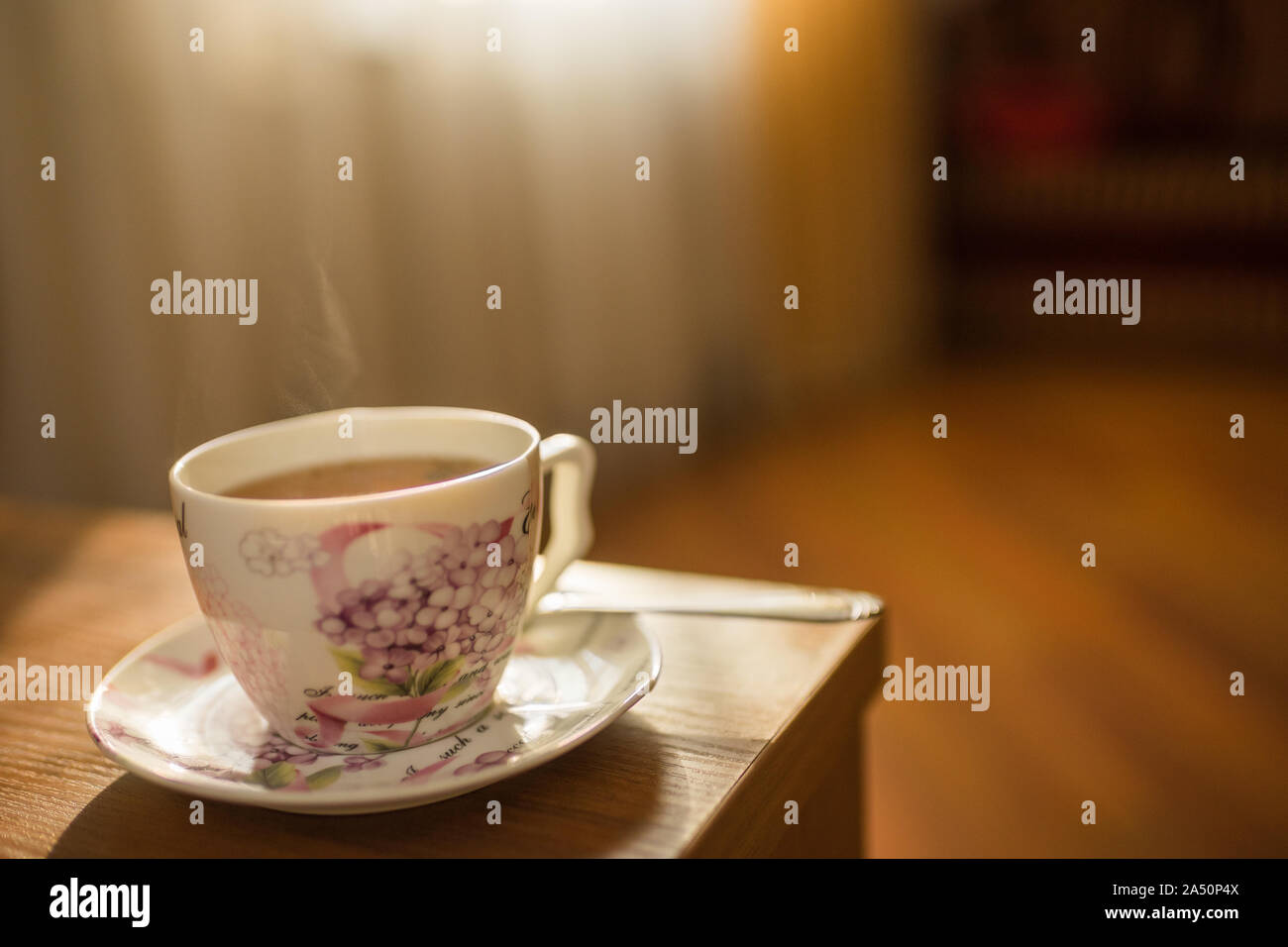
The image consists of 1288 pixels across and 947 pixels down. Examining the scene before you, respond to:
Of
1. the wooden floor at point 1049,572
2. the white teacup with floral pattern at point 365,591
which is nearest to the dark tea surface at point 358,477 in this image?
the white teacup with floral pattern at point 365,591

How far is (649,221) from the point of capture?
219 cm

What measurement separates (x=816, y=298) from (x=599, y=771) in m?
2.59

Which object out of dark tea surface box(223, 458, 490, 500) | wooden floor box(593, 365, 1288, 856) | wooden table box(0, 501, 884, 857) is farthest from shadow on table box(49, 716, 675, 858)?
wooden floor box(593, 365, 1288, 856)

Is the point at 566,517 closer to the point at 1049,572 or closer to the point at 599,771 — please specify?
the point at 599,771

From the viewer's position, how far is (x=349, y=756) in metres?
0.38

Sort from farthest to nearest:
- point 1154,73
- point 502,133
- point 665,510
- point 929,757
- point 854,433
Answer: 1. point 1154,73
2. point 854,433
3. point 665,510
4. point 502,133
5. point 929,757

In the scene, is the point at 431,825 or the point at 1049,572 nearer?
the point at 431,825

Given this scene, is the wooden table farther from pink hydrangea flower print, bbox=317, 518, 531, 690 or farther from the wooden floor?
the wooden floor

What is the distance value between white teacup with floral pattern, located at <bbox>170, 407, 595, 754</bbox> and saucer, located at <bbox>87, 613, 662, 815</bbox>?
14 millimetres

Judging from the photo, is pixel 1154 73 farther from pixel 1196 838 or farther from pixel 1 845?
pixel 1 845

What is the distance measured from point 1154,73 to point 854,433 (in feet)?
5.45

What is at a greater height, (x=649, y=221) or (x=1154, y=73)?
(x=1154, y=73)

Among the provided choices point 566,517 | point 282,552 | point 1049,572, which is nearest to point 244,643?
point 282,552
